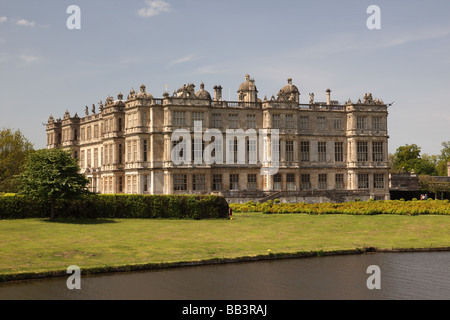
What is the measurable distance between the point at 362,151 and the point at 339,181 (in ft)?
14.6

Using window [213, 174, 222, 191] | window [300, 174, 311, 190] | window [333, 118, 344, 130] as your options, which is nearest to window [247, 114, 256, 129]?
window [213, 174, 222, 191]

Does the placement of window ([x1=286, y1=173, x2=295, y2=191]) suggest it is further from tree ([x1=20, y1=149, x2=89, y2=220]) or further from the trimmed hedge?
tree ([x1=20, y1=149, x2=89, y2=220])

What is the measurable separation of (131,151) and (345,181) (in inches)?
983

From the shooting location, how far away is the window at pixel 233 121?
59.6m

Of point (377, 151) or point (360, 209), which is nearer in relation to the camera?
point (360, 209)

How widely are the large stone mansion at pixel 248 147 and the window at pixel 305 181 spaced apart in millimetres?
115

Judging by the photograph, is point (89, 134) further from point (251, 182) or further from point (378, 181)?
point (378, 181)

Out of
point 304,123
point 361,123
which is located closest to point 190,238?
point 304,123

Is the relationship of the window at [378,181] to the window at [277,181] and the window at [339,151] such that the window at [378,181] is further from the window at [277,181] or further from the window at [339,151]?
the window at [277,181]

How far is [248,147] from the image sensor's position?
60.0 metres

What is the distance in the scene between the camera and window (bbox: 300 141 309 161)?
62250 mm

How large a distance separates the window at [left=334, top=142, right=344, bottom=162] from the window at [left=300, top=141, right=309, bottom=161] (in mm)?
3722
